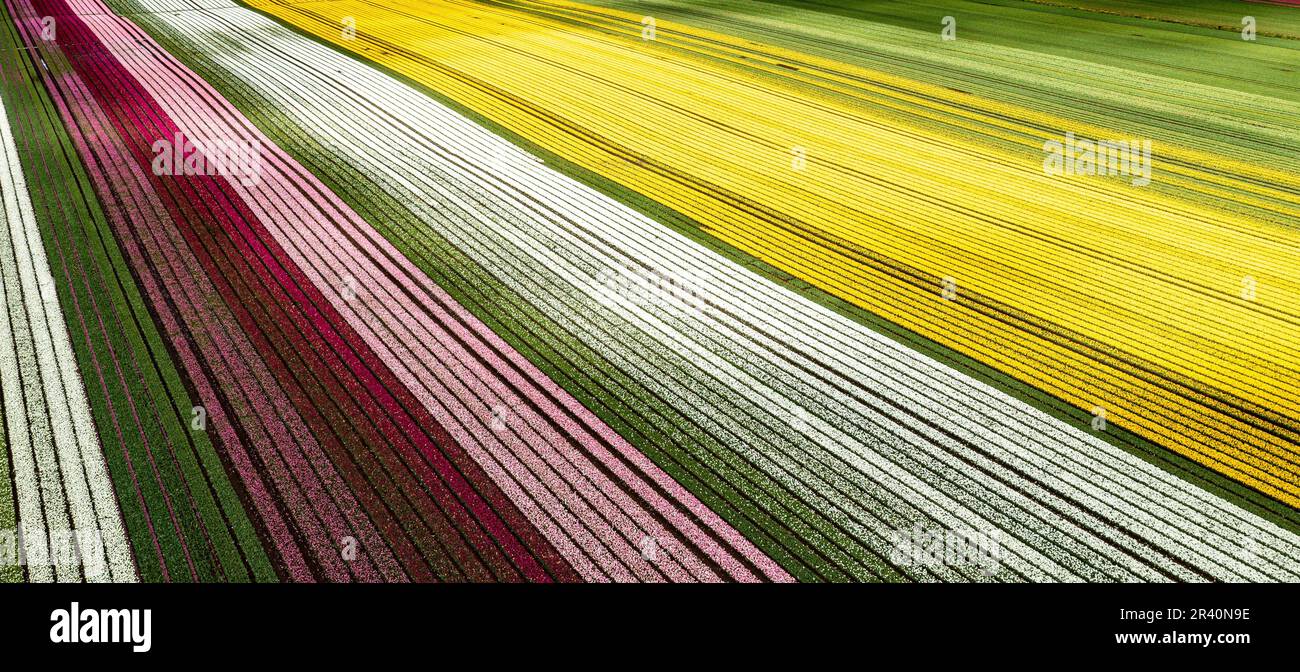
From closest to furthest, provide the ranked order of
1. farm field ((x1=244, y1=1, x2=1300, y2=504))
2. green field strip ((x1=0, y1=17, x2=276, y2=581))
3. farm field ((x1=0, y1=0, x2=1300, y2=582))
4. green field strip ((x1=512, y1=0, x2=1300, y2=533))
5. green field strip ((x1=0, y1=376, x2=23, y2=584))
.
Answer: green field strip ((x1=0, y1=376, x2=23, y2=584)) < green field strip ((x1=0, y1=17, x2=276, y2=581)) < farm field ((x1=0, y1=0, x2=1300, y2=582)) < green field strip ((x1=512, y1=0, x2=1300, y2=533)) < farm field ((x1=244, y1=1, x2=1300, y2=504))

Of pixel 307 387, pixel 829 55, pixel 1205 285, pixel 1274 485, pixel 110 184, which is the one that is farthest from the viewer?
pixel 829 55

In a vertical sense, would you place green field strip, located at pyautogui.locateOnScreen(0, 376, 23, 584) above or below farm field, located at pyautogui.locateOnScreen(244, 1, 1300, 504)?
below

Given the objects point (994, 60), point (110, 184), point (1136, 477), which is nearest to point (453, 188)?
point (110, 184)

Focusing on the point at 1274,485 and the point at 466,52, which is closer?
the point at 1274,485

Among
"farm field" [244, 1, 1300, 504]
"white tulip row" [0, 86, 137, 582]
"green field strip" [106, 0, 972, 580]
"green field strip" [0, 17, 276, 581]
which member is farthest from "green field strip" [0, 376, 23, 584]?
"farm field" [244, 1, 1300, 504]

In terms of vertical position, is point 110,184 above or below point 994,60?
below

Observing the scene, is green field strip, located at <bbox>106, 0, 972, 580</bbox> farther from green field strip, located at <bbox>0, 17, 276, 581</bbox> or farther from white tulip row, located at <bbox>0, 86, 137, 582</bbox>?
white tulip row, located at <bbox>0, 86, 137, 582</bbox>
